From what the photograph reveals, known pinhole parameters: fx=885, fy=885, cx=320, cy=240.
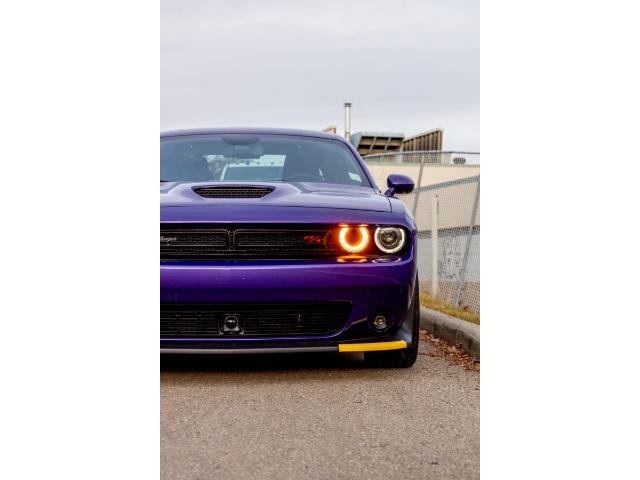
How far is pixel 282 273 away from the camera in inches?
160

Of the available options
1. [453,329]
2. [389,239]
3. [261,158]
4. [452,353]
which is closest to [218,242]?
[389,239]

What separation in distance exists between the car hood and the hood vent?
3cm

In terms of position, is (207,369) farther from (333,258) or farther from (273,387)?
(333,258)

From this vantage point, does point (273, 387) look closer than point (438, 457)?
No

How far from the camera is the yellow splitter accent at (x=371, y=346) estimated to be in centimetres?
422

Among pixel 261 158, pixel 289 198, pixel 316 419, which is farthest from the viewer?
pixel 261 158

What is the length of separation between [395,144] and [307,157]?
29396 mm

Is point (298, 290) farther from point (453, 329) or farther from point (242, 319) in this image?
point (453, 329)

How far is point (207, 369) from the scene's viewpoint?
Result: 472cm

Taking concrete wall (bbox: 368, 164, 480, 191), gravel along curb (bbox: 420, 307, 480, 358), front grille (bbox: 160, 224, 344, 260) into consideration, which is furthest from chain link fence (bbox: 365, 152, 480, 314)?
concrete wall (bbox: 368, 164, 480, 191)

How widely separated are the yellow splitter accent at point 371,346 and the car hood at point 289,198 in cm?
66

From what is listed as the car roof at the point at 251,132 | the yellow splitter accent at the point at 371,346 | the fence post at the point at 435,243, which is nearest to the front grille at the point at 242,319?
the yellow splitter accent at the point at 371,346

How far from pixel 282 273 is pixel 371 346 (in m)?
0.60
